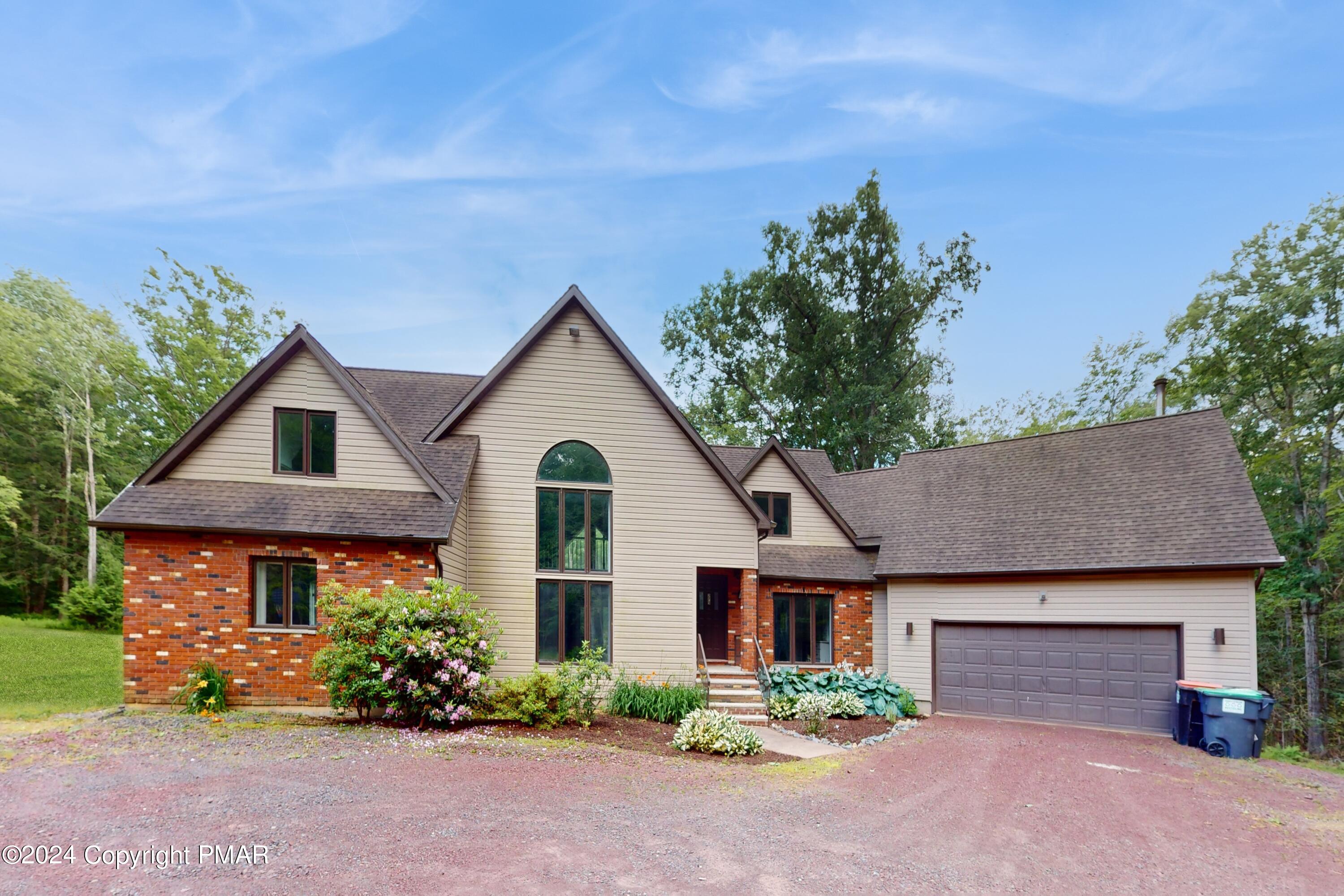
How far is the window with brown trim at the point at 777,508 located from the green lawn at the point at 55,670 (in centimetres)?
1320

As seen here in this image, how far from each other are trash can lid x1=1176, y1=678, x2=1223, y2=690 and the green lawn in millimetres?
17996

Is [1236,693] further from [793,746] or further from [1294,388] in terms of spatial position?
[1294,388]

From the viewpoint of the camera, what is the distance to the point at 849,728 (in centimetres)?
1306

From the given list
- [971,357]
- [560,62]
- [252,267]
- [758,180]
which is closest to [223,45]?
[560,62]

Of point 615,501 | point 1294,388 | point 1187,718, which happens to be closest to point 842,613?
point 615,501

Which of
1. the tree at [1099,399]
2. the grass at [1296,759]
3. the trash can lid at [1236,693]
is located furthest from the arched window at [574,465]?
the tree at [1099,399]

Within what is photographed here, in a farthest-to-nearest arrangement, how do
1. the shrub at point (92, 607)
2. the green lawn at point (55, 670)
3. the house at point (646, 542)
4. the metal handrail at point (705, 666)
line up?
the shrub at point (92, 607) → the metal handrail at point (705, 666) → the green lawn at point (55, 670) → the house at point (646, 542)

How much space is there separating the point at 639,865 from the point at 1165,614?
12029 millimetres

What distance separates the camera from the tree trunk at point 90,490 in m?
25.4

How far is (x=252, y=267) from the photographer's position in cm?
3094

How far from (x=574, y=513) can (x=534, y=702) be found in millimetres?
3988

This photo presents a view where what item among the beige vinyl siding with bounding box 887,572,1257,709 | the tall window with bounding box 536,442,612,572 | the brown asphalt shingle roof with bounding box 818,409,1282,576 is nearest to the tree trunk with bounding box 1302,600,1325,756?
the brown asphalt shingle roof with bounding box 818,409,1282,576

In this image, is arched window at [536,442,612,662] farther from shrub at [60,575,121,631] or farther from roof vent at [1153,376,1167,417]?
shrub at [60,575,121,631]

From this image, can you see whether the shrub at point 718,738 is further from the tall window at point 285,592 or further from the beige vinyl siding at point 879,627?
the beige vinyl siding at point 879,627
